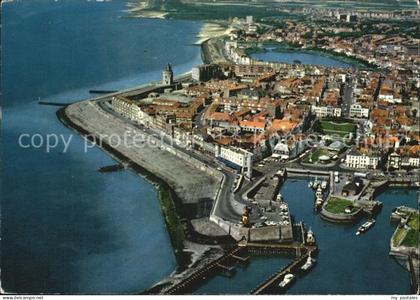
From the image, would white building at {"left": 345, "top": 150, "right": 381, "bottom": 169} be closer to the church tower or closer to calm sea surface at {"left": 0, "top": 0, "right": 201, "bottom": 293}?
calm sea surface at {"left": 0, "top": 0, "right": 201, "bottom": 293}

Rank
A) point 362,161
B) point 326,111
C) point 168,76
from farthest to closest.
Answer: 1. point 168,76
2. point 326,111
3. point 362,161

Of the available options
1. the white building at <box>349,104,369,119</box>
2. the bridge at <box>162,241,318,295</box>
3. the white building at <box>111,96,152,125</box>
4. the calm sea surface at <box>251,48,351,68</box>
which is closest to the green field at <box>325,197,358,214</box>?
the bridge at <box>162,241,318,295</box>

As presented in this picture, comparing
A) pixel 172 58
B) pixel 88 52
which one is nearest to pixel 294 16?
pixel 172 58

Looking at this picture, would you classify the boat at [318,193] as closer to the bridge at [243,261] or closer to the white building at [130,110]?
the bridge at [243,261]

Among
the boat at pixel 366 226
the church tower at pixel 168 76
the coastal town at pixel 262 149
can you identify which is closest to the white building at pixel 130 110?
→ the coastal town at pixel 262 149

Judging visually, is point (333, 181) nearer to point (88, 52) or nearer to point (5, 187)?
point (5, 187)

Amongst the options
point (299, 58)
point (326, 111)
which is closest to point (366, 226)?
point (326, 111)

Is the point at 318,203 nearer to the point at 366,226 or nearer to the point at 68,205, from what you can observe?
the point at 366,226
